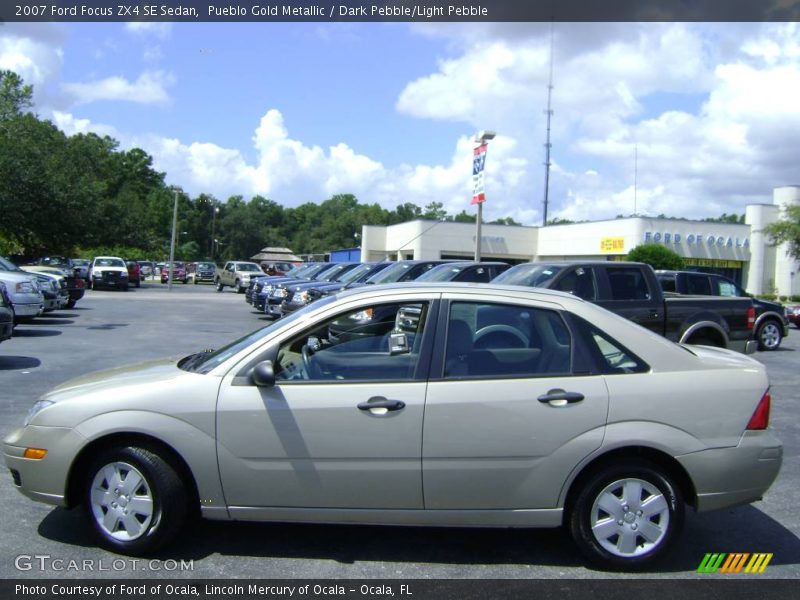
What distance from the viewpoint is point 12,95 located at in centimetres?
5056

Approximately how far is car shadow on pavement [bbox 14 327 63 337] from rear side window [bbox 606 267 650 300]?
1190cm

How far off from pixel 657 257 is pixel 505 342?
35731 millimetres

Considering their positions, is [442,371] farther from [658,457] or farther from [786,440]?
[786,440]

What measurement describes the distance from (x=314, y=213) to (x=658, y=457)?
138m

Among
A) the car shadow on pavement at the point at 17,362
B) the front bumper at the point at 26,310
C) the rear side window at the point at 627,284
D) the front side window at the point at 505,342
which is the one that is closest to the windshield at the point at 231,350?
the front side window at the point at 505,342

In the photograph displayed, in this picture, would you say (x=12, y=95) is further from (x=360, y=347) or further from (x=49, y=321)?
(x=360, y=347)

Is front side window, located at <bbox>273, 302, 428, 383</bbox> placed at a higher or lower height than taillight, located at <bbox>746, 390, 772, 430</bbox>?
higher

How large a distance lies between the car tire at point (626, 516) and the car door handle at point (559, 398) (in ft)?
1.52

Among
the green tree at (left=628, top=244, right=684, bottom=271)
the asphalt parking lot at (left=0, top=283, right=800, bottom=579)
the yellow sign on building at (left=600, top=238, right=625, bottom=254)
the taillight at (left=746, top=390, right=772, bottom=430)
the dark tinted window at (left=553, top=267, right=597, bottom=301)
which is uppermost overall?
the yellow sign on building at (left=600, top=238, right=625, bottom=254)

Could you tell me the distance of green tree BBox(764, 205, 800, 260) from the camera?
3894 cm

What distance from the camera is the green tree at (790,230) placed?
3894cm

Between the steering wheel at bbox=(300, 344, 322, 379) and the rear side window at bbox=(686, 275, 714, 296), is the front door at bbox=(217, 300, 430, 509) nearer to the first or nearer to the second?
the steering wheel at bbox=(300, 344, 322, 379)

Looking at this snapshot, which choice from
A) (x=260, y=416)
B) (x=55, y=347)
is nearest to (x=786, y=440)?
(x=260, y=416)

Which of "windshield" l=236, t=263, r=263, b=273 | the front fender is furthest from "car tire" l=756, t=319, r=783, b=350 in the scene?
"windshield" l=236, t=263, r=263, b=273
